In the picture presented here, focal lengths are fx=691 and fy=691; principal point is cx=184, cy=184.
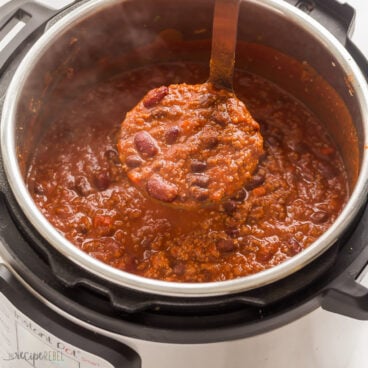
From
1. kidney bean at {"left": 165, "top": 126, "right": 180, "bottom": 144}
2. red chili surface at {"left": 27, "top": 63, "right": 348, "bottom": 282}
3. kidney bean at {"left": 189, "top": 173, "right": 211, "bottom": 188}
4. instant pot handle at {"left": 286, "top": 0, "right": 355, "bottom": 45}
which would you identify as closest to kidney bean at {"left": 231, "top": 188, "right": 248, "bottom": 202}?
red chili surface at {"left": 27, "top": 63, "right": 348, "bottom": 282}

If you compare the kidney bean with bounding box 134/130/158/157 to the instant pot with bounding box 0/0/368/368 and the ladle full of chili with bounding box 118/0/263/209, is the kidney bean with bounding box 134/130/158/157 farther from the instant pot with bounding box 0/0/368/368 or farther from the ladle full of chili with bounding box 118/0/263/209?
the instant pot with bounding box 0/0/368/368

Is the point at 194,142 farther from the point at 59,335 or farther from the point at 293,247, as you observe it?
the point at 59,335

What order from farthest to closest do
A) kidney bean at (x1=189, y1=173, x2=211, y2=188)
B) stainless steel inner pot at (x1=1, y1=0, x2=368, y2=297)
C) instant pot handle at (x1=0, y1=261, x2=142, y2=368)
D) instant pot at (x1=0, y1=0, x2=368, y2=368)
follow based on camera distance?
kidney bean at (x1=189, y1=173, x2=211, y2=188), stainless steel inner pot at (x1=1, y1=0, x2=368, y2=297), instant pot handle at (x1=0, y1=261, x2=142, y2=368), instant pot at (x1=0, y1=0, x2=368, y2=368)

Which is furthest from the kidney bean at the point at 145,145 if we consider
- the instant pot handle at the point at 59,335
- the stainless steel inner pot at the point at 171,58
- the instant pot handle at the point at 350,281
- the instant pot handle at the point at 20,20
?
the instant pot handle at the point at 350,281

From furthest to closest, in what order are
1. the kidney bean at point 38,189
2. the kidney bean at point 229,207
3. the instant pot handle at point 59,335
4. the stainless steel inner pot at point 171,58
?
the kidney bean at point 38,189
the kidney bean at point 229,207
the stainless steel inner pot at point 171,58
the instant pot handle at point 59,335

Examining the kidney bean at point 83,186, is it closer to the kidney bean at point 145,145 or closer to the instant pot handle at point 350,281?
the kidney bean at point 145,145

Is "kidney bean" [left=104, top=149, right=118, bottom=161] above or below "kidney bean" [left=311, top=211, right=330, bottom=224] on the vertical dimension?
above

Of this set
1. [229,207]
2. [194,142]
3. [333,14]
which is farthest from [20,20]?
[333,14]
